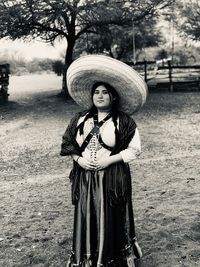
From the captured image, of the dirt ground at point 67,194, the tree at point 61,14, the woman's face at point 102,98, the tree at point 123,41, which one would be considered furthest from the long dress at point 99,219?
the tree at point 123,41

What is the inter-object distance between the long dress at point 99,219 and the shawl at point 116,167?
4 centimetres

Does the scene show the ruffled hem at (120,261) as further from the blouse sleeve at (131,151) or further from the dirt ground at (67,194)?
the blouse sleeve at (131,151)

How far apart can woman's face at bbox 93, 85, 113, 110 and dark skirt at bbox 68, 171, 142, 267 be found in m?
0.57

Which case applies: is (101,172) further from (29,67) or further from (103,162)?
(29,67)

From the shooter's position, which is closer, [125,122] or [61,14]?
[125,122]

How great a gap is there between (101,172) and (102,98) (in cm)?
63

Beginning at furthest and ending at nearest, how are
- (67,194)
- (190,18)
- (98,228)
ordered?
(190,18), (67,194), (98,228)

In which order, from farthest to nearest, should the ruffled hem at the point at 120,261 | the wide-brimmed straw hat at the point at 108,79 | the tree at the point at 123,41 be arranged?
the tree at the point at 123,41 < the ruffled hem at the point at 120,261 < the wide-brimmed straw hat at the point at 108,79

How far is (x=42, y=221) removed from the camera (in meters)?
5.40

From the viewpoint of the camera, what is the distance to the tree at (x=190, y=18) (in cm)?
3422

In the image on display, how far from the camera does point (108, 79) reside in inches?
132

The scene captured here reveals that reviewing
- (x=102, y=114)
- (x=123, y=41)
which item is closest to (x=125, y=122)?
(x=102, y=114)

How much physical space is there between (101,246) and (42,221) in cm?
212

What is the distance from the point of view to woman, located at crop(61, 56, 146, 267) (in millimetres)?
3350
